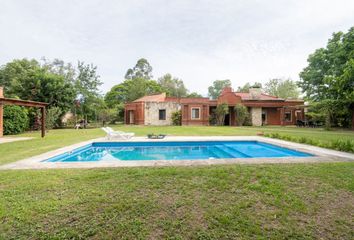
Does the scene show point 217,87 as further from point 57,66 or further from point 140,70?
point 57,66

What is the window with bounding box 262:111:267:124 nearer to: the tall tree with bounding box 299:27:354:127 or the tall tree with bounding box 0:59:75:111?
the tall tree with bounding box 299:27:354:127

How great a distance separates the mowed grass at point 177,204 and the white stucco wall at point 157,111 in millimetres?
22499

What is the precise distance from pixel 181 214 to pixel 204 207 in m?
0.39

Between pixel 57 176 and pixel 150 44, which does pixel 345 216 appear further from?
pixel 150 44

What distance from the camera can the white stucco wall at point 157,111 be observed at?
26.9 m

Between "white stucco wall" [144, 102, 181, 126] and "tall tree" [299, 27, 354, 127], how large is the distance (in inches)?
648

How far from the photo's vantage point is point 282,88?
165 feet

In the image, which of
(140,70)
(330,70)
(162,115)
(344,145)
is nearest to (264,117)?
(330,70)

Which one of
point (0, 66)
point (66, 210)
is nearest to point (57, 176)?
point (66, 210)

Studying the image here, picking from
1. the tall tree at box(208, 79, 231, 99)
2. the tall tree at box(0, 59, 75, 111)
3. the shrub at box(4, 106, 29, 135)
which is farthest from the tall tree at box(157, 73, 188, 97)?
the shrub at box(4, 106, 29, 135)

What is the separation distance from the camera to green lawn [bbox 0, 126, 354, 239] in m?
2.37

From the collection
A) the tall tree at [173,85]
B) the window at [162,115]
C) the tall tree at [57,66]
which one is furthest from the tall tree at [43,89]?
the tall tree at [173,85]

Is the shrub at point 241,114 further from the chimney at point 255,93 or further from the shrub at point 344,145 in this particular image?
the shrub at point 344,145

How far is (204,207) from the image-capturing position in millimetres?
2906
